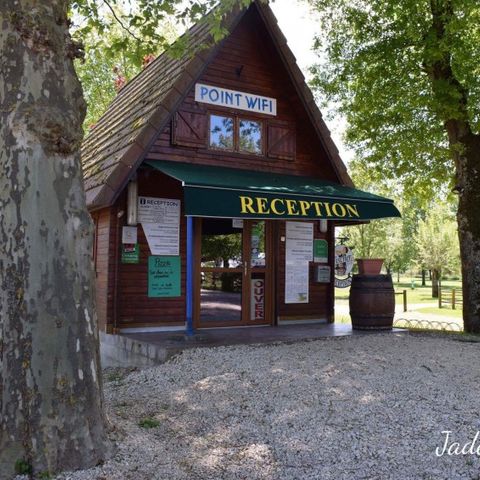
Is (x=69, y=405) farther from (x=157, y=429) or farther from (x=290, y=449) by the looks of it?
(x=290, y=449)

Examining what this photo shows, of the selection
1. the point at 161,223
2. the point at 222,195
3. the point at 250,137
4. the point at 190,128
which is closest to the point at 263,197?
the point at 222,195

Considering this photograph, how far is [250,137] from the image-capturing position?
10.7 m

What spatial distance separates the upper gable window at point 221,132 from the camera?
10219mm

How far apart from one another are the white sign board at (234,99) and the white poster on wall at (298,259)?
7.81 feet

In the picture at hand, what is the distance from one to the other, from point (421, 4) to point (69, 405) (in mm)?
10735

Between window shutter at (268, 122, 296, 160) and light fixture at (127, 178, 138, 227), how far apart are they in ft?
10.1

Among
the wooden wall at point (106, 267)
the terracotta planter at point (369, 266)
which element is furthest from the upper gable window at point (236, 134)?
the terracotta planter at point (369, 266)

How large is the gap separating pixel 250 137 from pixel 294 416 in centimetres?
699

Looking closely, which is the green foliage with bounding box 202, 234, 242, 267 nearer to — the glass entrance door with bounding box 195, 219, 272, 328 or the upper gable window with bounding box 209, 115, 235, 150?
the glass entrance door with bounding box 195, 219, 272, 328

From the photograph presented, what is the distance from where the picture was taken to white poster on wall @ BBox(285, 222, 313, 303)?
11016 millimetres

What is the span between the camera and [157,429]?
4.47m

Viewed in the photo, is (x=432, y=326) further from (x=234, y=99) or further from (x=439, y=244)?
(x=439, y=244)

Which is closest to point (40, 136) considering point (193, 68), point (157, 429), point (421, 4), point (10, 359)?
point (10, 359)

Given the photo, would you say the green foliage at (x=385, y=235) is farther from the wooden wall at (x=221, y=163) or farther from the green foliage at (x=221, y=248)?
the green foliage at (x=221, y=248)
